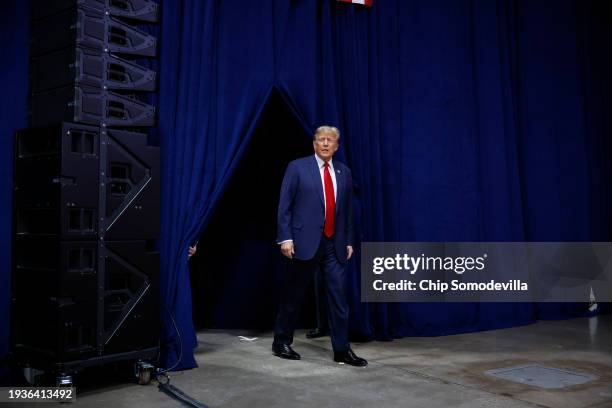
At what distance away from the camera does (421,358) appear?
12.0 feet

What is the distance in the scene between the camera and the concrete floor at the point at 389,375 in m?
2.73

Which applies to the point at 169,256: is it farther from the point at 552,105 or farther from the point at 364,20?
the point at 552,105

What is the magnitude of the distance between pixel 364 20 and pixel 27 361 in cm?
315

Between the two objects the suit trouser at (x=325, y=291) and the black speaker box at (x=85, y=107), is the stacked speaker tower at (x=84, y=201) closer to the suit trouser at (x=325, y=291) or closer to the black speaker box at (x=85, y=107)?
the black speaker box at (x=85, y=107)

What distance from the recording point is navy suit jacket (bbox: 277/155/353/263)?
350 centimetres

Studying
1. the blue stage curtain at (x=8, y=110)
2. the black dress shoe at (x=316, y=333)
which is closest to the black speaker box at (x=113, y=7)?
the blue stage curtain at (x=8, y=110)

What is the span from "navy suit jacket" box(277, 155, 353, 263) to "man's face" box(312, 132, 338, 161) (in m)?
0.08

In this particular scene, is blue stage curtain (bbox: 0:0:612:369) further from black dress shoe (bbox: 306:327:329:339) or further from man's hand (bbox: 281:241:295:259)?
man's hand (bbox: 281:241:295:259)

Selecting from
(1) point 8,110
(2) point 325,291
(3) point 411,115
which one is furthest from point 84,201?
(3) point 411,115

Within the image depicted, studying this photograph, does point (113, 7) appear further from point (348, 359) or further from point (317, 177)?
point (348, 359)

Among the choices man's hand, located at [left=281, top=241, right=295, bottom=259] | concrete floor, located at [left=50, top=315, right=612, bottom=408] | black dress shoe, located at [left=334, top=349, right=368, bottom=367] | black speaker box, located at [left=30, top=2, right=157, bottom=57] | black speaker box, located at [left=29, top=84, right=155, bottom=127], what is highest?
black speaker box, located at [left=30, top=2, right=157, bottom=57]

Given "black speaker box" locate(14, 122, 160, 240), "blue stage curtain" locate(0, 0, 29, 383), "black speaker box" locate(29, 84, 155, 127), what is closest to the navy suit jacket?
"black speaker box" locate(14, 122, 160, 240)

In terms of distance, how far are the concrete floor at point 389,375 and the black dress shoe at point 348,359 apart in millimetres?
44

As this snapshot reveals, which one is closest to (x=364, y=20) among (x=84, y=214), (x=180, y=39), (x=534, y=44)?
(x=180, y=39)
